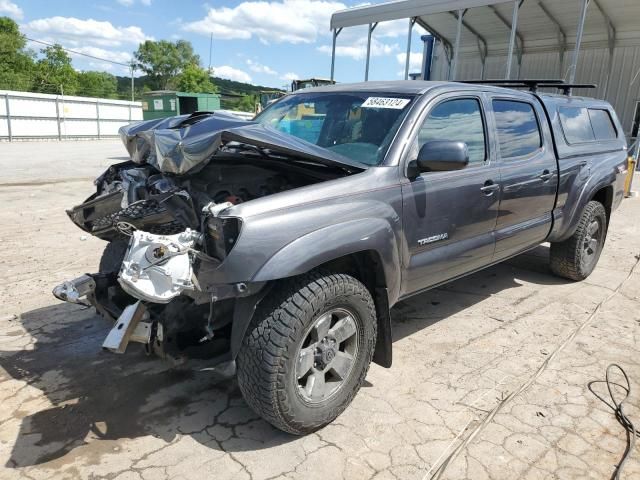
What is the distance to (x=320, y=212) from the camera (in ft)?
8.63

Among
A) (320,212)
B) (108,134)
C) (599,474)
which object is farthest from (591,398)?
(108,134)

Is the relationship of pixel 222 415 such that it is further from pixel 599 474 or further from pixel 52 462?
pixel 599 474

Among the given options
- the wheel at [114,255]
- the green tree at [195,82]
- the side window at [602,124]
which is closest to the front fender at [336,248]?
the wheel at [114,255]

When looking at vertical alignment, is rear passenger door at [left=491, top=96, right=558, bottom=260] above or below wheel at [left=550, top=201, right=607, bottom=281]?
above

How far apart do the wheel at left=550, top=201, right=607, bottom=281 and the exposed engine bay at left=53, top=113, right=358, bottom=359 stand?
3.35m

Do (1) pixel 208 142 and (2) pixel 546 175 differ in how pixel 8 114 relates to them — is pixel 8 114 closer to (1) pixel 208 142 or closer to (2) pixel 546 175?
(1) pixel 208 142

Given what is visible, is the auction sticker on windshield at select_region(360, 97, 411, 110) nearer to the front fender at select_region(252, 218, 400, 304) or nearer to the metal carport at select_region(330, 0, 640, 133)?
the front fender at select_region(252, 218, 400, 304)

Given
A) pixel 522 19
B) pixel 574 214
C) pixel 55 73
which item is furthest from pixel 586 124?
pixel 55 73

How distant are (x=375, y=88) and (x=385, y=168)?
37.2 inches

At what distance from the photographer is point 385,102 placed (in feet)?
11.3

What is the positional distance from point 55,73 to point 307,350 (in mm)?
64020

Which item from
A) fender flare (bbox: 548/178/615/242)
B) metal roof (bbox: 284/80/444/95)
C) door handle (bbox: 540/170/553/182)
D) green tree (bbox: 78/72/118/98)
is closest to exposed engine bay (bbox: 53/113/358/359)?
metal roof (bbox: 284/80/444/95)

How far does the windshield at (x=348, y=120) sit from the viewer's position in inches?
128

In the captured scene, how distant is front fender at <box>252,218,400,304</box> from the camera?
2.41 metres
